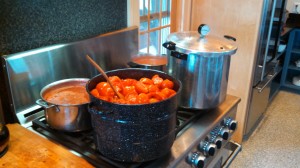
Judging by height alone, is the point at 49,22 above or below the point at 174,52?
above

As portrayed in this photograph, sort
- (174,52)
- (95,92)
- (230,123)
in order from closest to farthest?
(95,92) → (174,52) → (230,123)

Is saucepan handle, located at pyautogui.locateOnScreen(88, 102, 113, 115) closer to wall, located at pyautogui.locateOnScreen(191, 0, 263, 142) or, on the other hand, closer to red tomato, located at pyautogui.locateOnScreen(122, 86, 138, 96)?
red tomato, located at pyautogui.locateOnScreen(122, 86, 138, 96)

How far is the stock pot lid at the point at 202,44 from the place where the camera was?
3.58ft

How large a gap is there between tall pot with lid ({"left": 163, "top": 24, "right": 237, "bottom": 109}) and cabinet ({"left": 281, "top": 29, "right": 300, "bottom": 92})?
8.04 ft

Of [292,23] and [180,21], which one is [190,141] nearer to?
[180,21]

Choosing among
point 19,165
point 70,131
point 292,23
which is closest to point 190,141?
point 70,131

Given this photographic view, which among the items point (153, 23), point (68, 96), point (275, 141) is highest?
point (153, 23)

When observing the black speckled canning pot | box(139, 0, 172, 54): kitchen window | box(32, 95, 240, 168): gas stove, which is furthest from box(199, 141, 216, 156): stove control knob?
box(139, 0, 172, 54): kitchen window

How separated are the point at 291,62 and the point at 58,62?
312cm

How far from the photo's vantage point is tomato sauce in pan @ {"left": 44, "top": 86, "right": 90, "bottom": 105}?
1037 mm

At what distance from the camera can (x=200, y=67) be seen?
1104 mm

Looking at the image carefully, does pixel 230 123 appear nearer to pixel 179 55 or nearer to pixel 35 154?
pixel 179 55

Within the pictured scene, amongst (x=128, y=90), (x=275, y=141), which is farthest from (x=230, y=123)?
(x=275, y=141)

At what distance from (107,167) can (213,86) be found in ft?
1.73
